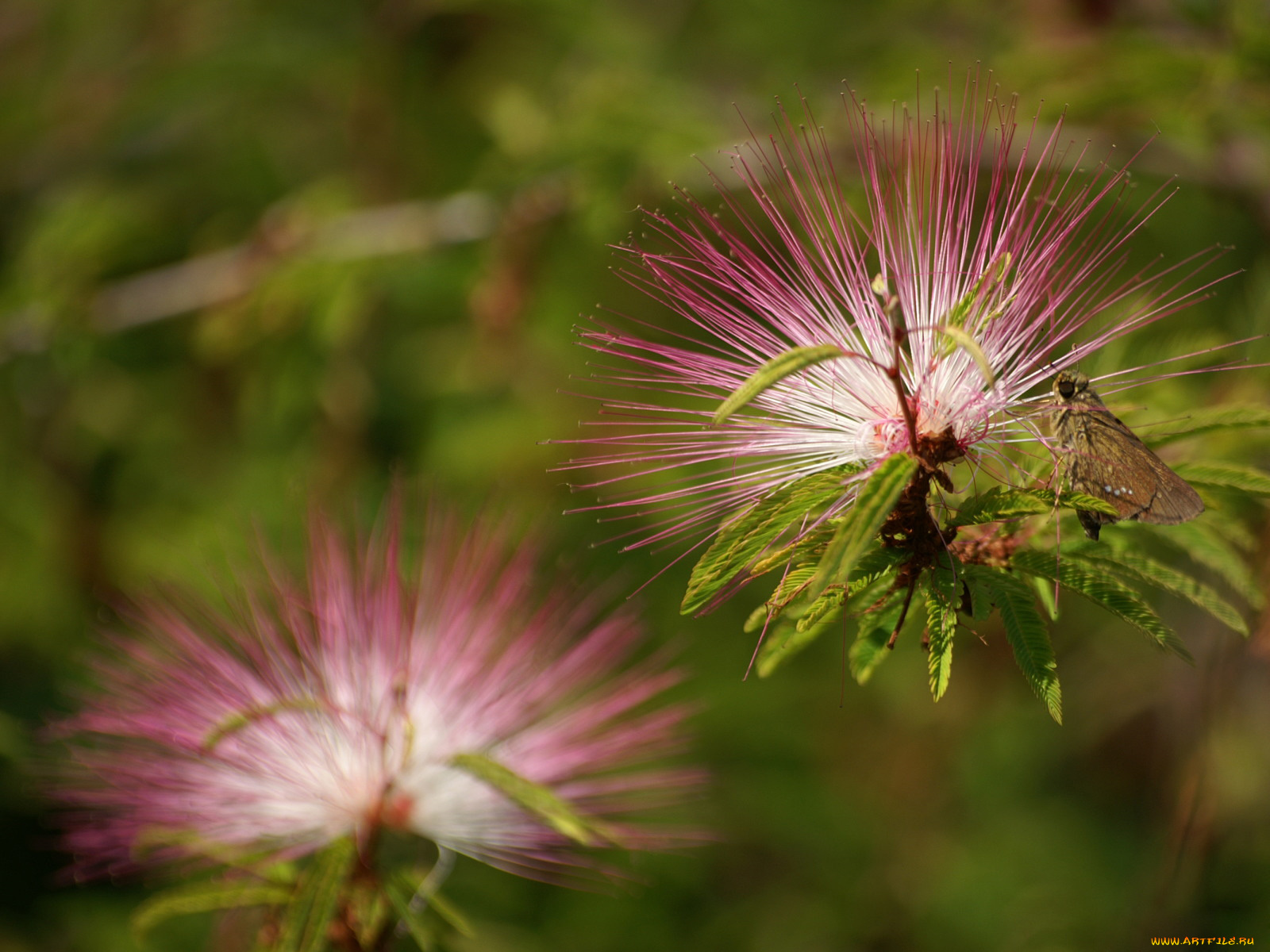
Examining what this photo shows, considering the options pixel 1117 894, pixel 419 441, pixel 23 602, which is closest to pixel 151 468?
pixel 23 602

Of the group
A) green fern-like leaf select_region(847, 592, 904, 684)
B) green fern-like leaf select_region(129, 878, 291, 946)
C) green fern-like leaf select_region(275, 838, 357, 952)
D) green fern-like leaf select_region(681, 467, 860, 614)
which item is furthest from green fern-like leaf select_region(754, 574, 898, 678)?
green fern-like leaf select_region(129, 878, 291, 946)

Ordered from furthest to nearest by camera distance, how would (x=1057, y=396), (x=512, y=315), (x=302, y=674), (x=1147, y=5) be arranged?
(x=1147, y=5) < (x=512, y=315) < (x=302, y=674) < (x=1057, y=396)

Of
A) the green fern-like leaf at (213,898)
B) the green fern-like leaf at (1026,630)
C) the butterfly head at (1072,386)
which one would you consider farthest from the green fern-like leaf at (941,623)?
the green fern-like leaf at (213,898)

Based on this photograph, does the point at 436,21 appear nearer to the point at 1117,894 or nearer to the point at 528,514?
the point at 528,514

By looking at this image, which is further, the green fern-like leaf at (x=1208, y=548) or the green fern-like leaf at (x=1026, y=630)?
the green fern-like leaf at (x=1208, y=548)

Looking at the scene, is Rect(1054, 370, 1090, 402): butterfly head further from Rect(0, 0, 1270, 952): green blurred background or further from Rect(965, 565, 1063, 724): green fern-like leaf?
Rect(0, 0, 1270, 952): green blurred background

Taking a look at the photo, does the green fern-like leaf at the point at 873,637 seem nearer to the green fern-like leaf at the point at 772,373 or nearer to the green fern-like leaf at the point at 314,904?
the green fern-like leaf at the point at 772,373

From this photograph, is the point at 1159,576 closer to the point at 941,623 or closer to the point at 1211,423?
the point at 1211,423
